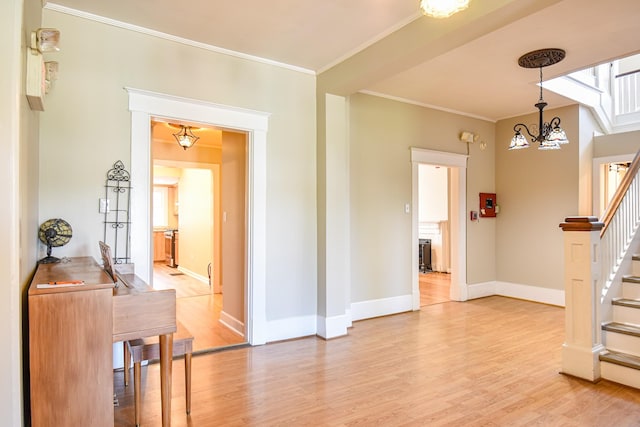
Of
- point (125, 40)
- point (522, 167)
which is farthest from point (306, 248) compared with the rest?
point (522, 167)

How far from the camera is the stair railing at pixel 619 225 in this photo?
3.20 meters

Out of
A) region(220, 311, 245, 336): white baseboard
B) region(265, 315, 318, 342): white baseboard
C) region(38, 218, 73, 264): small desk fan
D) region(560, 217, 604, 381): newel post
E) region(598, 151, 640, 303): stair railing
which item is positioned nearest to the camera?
region(38, 218, 73, 264): small desk fan

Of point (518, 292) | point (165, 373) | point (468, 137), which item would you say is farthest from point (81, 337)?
point (518, 292)

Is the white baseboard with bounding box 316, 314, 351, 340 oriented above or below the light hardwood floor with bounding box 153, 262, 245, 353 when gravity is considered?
above

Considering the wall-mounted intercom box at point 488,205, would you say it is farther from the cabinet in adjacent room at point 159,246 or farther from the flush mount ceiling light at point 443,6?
the cabinet in adjacent room at point 159,246

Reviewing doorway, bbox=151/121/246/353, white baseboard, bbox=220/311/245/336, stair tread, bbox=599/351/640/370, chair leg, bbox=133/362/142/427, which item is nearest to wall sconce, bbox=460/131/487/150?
doorway, bbox=151/121/246/353

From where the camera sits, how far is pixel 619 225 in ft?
11.4

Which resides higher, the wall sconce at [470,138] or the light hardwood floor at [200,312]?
the wall sconce at [470,138]

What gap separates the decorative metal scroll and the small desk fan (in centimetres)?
32

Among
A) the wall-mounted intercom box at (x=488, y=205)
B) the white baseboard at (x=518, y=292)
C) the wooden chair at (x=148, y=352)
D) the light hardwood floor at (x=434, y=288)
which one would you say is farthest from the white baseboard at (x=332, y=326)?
the wall-mounted intercom box at (x=488, y=205)

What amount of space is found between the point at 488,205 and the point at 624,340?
3.28 metres

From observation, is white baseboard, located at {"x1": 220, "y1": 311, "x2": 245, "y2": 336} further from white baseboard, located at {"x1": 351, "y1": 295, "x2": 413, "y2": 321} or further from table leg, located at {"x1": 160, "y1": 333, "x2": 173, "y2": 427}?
table leg, located at {"x1": 160, "y1": 333, "x2": 173, "y2": 427}

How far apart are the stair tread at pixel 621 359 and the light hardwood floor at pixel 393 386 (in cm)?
17

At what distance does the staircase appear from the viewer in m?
2.85
